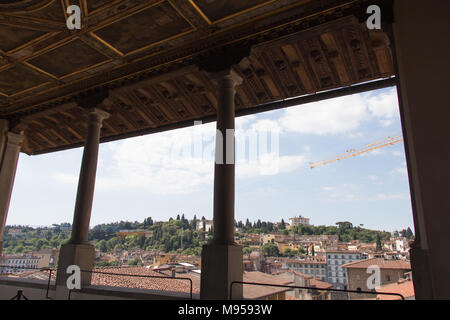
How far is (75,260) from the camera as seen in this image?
8547mm

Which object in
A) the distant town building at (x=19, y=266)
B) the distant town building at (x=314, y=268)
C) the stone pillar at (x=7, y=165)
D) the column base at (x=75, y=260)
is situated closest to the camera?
the column base at (x=75, y=260)

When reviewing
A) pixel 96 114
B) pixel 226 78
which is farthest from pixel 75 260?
pixel 226 78

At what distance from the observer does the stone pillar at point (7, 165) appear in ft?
37.7

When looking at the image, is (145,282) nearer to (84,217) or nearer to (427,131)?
(84,217)

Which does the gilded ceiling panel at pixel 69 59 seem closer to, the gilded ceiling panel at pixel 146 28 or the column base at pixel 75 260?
the gilded ceiling panel at pixel 146 28

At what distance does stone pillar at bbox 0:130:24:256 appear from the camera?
11484 millimetres

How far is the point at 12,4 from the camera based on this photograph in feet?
24.0

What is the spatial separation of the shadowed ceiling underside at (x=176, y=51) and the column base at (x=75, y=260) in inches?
176

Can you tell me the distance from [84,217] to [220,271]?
194 inches

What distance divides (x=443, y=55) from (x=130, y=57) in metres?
7.60

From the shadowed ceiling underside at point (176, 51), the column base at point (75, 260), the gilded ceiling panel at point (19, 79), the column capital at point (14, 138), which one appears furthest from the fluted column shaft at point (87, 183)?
the column capital at point (14, 138)

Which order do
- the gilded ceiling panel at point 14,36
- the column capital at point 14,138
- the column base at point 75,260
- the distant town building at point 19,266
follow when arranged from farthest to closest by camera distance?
the column capital at point 14,138 → the distant town building at point 19,266 → the column base at point 75,260 → the gilded ceiling panel at point 14,36
